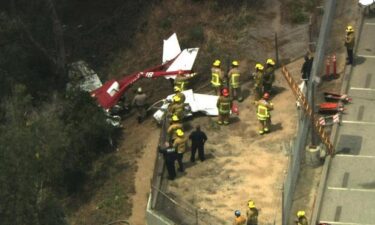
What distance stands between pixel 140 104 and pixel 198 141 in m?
6.12

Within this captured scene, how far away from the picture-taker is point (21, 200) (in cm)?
2450

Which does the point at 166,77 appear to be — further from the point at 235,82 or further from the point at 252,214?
the point at 252,214

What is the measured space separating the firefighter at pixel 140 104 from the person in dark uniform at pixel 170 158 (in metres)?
5.83

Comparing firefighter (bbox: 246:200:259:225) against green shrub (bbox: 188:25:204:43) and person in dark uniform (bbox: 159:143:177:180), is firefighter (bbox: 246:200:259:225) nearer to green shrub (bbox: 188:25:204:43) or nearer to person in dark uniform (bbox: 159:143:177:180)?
person in dark uniform (bbox: 159:143:177:180)

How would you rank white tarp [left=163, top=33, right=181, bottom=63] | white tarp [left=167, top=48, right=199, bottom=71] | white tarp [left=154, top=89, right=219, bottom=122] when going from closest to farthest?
white tarp [left=154, top=89, right=219, bottom=122] → white tarp [left=167, top=48, right=199, bottom=71] → white tarp [left=163, top=33, right=181, bottom=63]

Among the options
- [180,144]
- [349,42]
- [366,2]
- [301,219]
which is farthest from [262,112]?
[366,2]

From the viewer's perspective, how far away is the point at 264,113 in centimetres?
2934

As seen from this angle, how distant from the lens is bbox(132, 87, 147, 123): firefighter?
33812mm

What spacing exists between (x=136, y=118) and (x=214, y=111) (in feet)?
14.5

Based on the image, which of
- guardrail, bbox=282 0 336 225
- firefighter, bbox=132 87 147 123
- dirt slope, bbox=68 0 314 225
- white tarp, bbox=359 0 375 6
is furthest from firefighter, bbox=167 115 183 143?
white tarp, bbox=359 0 375 6

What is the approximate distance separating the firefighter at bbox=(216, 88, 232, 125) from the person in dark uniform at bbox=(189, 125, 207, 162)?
6.34 ft

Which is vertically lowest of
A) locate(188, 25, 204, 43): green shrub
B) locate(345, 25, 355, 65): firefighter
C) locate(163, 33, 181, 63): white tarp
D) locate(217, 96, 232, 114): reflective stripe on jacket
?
locate(217, 96, 232, 114): reflective stripe on jacket

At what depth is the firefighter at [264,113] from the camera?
95.5 ft

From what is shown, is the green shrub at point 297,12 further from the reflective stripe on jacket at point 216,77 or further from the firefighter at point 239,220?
the firefighter at point 239,220
